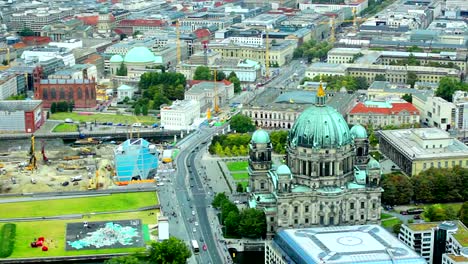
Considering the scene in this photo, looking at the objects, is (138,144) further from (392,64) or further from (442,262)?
(392,64)

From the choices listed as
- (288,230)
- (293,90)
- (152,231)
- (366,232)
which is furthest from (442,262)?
(293,90)

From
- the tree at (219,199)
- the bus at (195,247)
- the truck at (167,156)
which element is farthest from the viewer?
the truck at (167,156)

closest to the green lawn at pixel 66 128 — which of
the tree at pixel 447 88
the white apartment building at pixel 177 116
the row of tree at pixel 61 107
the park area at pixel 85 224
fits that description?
the row of tree at pixel 61 107

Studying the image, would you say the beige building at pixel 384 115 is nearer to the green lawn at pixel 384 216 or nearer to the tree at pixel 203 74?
the tree at pixel 203 74

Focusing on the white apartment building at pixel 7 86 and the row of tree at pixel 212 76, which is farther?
the row of tree at pixel 212 76

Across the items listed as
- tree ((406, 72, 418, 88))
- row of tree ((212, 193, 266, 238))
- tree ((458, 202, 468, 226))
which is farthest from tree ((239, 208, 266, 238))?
tree ((406, 72, 418, 88))

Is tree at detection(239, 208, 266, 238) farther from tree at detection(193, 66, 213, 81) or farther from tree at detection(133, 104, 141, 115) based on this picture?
tree at detection(193, 66, 213, 81)
